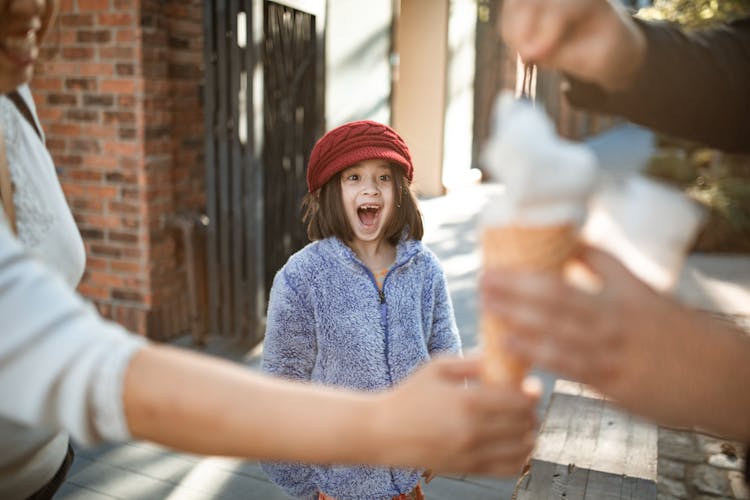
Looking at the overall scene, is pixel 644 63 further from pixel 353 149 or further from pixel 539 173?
pixel 353 149

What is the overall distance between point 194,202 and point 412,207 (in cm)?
297

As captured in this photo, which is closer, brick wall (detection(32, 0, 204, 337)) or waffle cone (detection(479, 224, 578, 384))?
waffle cone (detection(479, 224, 578, 384))

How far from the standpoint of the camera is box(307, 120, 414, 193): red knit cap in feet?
7.84

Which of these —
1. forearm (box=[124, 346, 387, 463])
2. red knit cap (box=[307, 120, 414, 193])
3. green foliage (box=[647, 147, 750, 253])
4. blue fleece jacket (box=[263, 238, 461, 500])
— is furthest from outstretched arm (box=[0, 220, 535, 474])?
green foliage (box=[647, 147, 750, 253])

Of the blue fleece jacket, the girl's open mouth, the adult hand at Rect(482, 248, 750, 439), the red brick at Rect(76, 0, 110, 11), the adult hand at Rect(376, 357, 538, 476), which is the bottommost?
the blue fleece jacket

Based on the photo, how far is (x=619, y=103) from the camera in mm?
1223

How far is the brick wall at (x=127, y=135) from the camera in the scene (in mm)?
4398

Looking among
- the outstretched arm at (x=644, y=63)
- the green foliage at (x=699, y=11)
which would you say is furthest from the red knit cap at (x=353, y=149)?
the green foliage at (x=699, y=11)

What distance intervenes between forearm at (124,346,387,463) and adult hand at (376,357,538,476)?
3cm

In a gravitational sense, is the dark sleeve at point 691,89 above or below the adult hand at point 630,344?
above

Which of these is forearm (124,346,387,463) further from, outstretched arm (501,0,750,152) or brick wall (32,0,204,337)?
brick wall (32,0,204,337)

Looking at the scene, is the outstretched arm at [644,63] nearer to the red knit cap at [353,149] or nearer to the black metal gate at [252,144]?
the red knit cap at [353,149]

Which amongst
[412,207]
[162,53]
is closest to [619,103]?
[412,207]

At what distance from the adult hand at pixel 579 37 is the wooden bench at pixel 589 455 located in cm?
183
